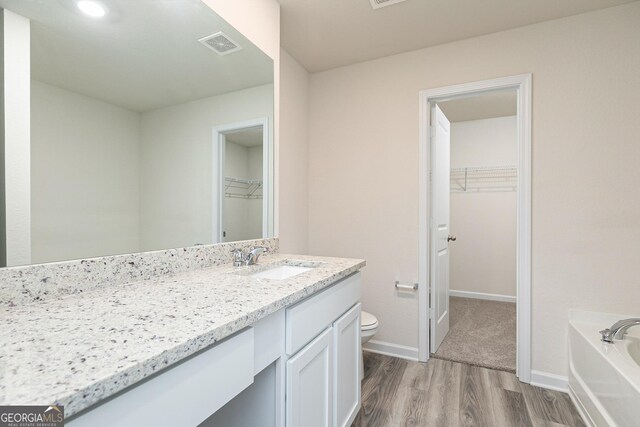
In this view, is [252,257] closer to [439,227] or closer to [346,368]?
[346,368]

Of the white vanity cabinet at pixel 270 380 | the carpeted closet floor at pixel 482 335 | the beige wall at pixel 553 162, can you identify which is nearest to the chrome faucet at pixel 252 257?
the white vanity cabinet at pixel 270 380

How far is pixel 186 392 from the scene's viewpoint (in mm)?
636

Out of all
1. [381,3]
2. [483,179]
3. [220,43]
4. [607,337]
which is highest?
[381,3]

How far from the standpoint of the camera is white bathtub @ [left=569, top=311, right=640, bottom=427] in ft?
4.25

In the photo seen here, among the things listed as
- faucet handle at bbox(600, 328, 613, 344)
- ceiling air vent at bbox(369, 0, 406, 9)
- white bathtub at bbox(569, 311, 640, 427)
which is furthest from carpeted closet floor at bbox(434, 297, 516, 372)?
ceiling air vent at bbox(369, 0, 406, 9)

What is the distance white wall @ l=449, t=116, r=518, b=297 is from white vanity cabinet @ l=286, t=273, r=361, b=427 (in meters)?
3.01

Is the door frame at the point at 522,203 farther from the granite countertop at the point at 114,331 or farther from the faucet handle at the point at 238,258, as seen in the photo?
the faucet handle at the point at 238,258

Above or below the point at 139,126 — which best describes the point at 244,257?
below

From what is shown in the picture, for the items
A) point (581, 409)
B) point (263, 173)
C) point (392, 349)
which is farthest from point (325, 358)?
point (581, 409)

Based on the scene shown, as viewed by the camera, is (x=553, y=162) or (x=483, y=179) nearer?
(x=553, y=162)

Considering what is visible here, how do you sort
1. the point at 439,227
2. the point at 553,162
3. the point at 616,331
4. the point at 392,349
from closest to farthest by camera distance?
the point at 616,331, the point at 553,162, the point at 392,349, the point at 439,227

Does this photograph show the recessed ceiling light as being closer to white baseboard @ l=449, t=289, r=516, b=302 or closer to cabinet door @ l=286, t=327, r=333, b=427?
cabinet door @ l=286, t=327, r=333, b=427

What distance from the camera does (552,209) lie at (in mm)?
1981

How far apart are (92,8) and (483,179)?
4.18 m
